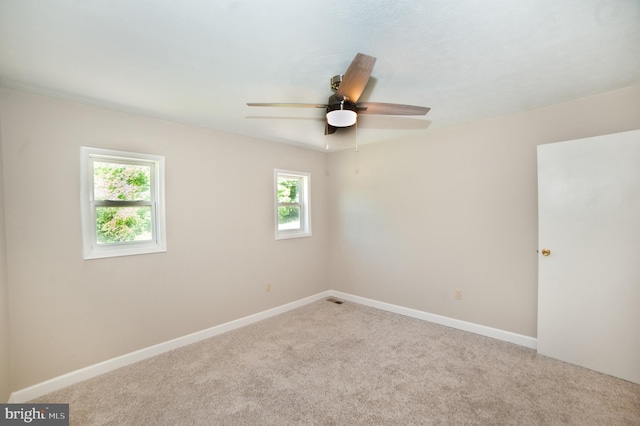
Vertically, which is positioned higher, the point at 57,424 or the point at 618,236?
the point at 618,236

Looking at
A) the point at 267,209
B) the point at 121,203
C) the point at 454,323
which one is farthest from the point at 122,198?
the point at 454,323

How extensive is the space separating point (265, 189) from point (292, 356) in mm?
2081

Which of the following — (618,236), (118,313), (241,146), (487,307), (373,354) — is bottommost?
(373,354)

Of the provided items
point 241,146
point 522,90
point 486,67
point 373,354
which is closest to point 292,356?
point 373,354

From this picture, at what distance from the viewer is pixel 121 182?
266cm

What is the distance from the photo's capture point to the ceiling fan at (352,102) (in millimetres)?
1508

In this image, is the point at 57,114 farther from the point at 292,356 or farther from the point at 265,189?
the point at 292,356

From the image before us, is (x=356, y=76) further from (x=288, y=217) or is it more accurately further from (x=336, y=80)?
(x=288, y=217)

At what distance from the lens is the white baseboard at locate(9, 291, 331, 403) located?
7.09 feet

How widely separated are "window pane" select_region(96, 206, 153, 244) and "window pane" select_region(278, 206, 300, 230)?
170 centimetres

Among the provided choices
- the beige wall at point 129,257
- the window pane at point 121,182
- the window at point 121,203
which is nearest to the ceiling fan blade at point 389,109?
the beige wall at point 129,257

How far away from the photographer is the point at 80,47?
161cm

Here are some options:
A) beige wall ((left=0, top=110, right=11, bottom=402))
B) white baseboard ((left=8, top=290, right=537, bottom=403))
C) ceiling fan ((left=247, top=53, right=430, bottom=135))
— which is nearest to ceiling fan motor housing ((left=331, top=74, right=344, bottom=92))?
ceiling fan ((left=247, top=53, right=430, bottom=135))

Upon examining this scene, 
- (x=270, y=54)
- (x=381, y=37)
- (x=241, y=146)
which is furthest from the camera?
(x=241, y=146)
